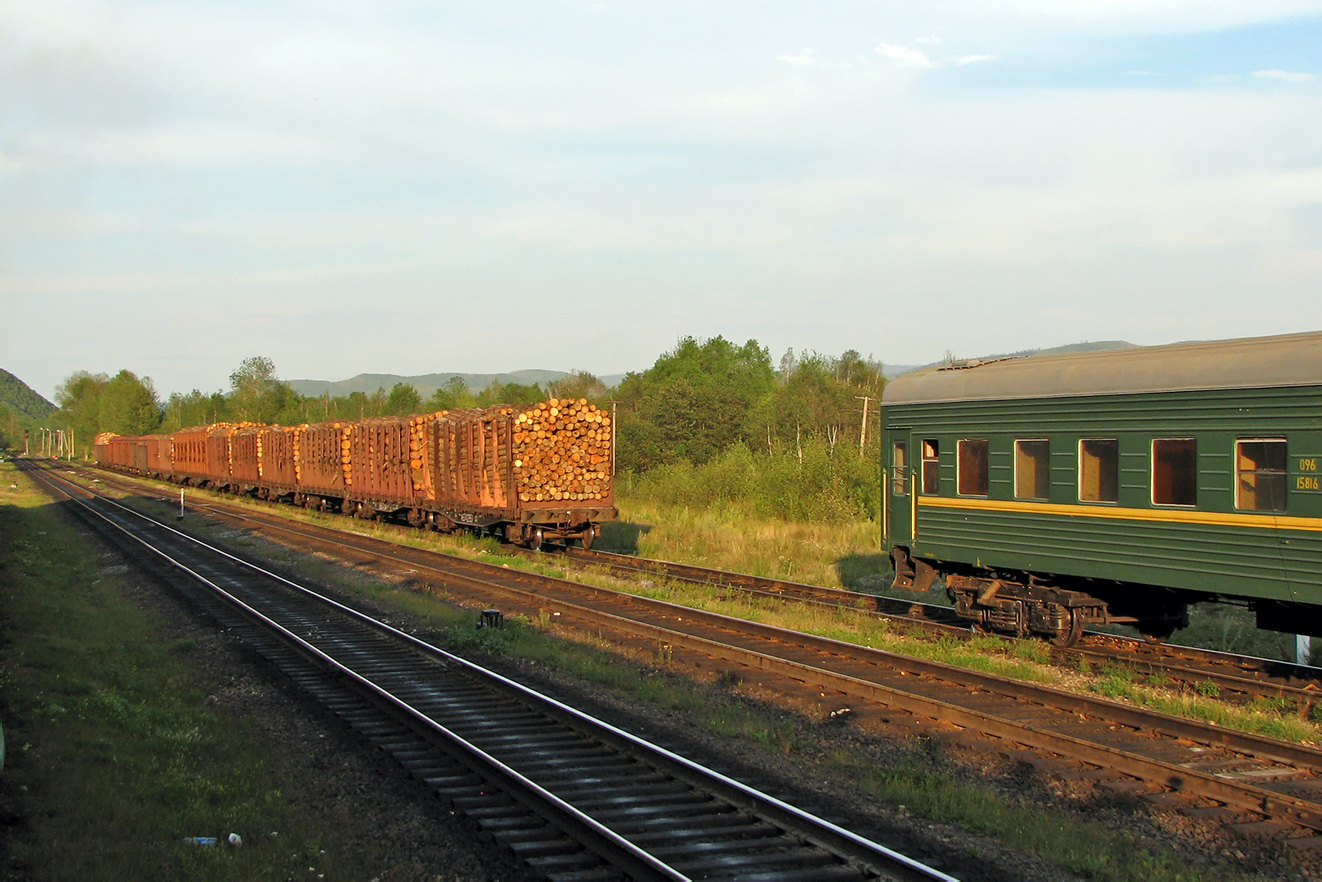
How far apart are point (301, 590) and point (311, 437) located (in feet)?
66.6

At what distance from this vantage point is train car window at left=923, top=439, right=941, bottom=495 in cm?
1338

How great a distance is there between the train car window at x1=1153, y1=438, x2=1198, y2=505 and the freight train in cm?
1371

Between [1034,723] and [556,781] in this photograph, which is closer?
[556,781]

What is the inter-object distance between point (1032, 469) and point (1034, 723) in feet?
14.0

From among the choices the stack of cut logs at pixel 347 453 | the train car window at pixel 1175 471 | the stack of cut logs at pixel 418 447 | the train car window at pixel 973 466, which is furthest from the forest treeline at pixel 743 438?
the train car window at pixel 1175 471

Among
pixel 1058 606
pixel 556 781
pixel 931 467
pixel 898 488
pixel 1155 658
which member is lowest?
pixel 1155 658

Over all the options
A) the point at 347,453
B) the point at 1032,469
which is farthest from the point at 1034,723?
the point at 347,453

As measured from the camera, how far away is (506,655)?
12.0 meters

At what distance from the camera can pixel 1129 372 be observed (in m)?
11.0

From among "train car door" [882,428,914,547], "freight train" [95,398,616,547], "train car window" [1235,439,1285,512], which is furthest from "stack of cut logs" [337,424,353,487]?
"train car window" [1235,439,1285,512]

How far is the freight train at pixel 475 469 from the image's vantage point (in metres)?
21.9

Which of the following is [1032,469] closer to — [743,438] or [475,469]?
[475,469]

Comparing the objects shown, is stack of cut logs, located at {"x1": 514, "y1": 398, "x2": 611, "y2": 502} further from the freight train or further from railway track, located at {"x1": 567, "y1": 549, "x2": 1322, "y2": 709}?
railway track, located at {"x1": 567, "y1": 549, "x2": 1322, "y2": 709}

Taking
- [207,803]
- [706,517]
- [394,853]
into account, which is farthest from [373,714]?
[706,517]
